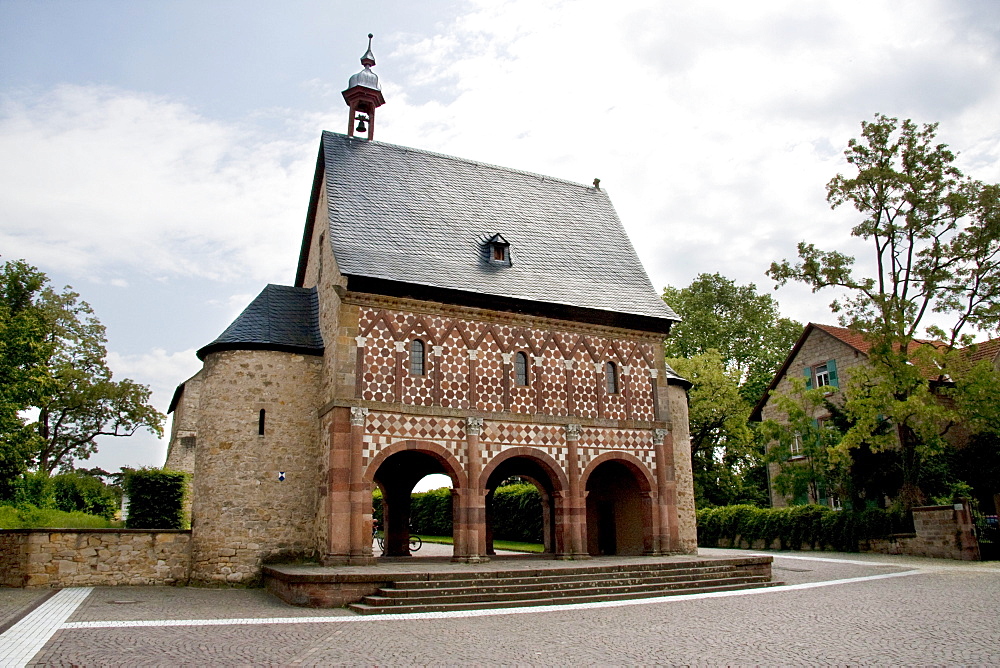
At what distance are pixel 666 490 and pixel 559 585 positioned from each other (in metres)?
6.70

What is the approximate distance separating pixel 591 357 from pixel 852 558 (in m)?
11.3

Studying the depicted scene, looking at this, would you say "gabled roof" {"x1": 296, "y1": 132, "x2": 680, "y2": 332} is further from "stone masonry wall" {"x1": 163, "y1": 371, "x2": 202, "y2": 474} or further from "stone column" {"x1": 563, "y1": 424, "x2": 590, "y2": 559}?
"stone masonry wall" {"x1": 163, "y1": 371, "x2": 202, "y2": 474}

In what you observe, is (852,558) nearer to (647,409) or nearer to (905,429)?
(905,429)

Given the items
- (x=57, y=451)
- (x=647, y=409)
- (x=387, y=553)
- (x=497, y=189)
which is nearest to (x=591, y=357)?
(x=647, y=409)

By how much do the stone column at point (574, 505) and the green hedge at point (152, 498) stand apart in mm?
10064

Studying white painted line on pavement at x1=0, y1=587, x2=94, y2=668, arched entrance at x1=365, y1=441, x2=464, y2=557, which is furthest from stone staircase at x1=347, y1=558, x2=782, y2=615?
arched entrance at x1=365, y1=441, x2=464, y2=557

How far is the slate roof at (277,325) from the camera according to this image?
61.4 feet

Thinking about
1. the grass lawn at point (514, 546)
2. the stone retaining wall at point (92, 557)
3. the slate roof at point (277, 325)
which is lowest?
the grass lawn at point (514, 546)

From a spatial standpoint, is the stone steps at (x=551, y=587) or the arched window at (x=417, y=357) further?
the arched window at (x=417, y=357)

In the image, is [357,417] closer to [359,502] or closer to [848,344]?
[359,502]

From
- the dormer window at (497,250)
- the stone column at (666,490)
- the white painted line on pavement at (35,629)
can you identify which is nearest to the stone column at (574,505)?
the stone column at (666,490)

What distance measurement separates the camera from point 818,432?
29031 millimetres

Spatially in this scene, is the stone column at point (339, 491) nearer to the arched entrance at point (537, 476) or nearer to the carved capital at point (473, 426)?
the carved capital at point (473, 426)

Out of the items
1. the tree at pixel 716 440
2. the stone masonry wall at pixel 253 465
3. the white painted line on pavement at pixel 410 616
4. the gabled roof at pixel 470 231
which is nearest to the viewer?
the white painted line on pavement at pixel 410 616
